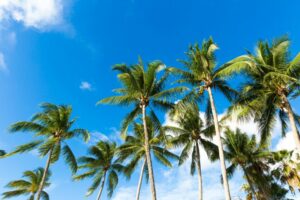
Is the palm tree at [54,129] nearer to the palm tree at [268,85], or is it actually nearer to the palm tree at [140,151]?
the palm tree at [140,151]

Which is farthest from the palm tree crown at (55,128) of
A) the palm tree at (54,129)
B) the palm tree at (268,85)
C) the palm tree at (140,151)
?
the palm tree at (268,85)

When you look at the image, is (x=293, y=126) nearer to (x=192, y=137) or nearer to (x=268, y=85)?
(x=268, y=85)

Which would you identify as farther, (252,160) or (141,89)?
(252,160)

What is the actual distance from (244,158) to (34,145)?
66.7ft

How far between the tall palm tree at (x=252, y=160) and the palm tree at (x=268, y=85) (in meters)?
10.1

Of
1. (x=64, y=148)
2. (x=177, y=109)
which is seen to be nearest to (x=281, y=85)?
(x=177, y=109)

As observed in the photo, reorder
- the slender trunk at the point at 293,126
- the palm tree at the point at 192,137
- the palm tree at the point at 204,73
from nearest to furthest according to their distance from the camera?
the slender trunk at the point at 293,126, the palm tree at the point at 204,73, the palm tree at the point at 192,137

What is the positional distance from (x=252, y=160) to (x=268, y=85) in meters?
13.7

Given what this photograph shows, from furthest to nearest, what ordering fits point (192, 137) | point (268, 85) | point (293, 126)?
point (192, 137) → point (268, 85) → point (293, 126)

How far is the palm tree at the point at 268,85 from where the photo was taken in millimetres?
15164

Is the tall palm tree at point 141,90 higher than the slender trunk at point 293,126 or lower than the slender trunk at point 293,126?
higher

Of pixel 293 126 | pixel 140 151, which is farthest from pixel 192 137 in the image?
pixel 293 126

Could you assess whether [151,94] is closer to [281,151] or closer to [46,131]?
[46,131]

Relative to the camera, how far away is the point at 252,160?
26875 mm
